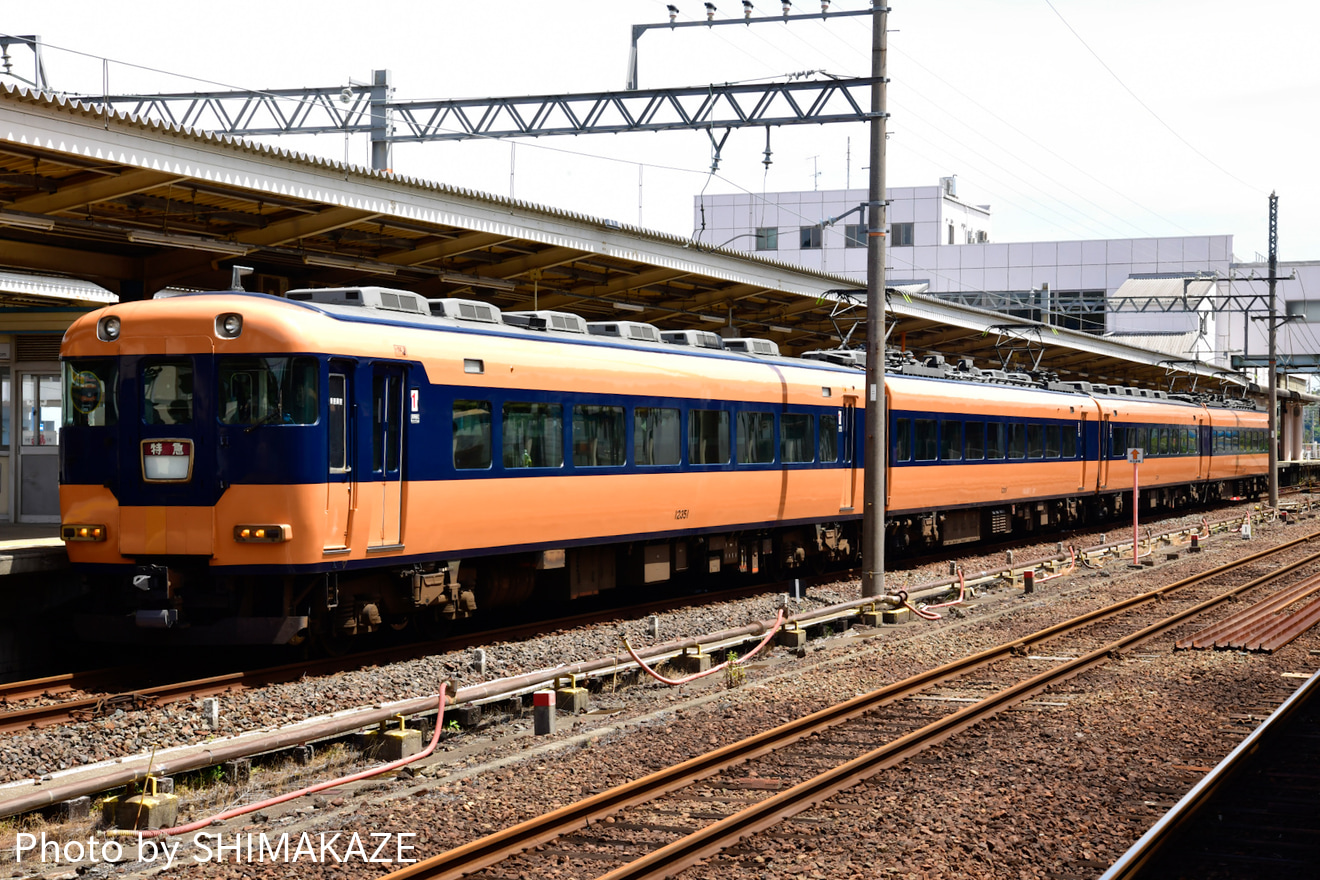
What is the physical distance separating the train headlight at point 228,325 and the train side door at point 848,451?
36.5 ft

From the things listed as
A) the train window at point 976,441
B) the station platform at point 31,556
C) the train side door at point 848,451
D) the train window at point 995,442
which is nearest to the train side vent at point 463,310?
the station platform at point 31,556

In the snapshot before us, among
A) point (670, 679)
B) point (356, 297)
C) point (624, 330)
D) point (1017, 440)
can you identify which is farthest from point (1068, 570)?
point (356, 297)

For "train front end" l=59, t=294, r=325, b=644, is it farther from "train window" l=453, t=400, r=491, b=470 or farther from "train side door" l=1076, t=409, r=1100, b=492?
"train side door" l=1076, t=409, r=1100, b=492

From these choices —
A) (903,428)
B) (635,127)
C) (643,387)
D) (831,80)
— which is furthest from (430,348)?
(903,428)

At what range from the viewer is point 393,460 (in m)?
12.6

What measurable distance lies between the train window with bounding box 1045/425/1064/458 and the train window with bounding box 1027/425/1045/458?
10.4 inches

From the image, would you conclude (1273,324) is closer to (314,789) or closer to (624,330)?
(624,330)

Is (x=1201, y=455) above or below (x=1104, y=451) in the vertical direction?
below

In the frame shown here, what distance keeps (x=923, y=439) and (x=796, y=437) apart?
4494 millimetres

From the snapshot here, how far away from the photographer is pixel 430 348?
1303cm

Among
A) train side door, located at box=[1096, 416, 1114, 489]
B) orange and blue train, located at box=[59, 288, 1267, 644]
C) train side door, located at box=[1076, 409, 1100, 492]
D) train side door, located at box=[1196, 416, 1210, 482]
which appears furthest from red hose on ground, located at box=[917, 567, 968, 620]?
train side door, located at box=[1196, 416, 1210, 482]

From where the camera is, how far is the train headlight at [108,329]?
12.2 m

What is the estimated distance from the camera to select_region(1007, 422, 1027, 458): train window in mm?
27312

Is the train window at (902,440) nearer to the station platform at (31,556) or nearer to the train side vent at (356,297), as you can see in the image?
the train side vent at (356,297)
